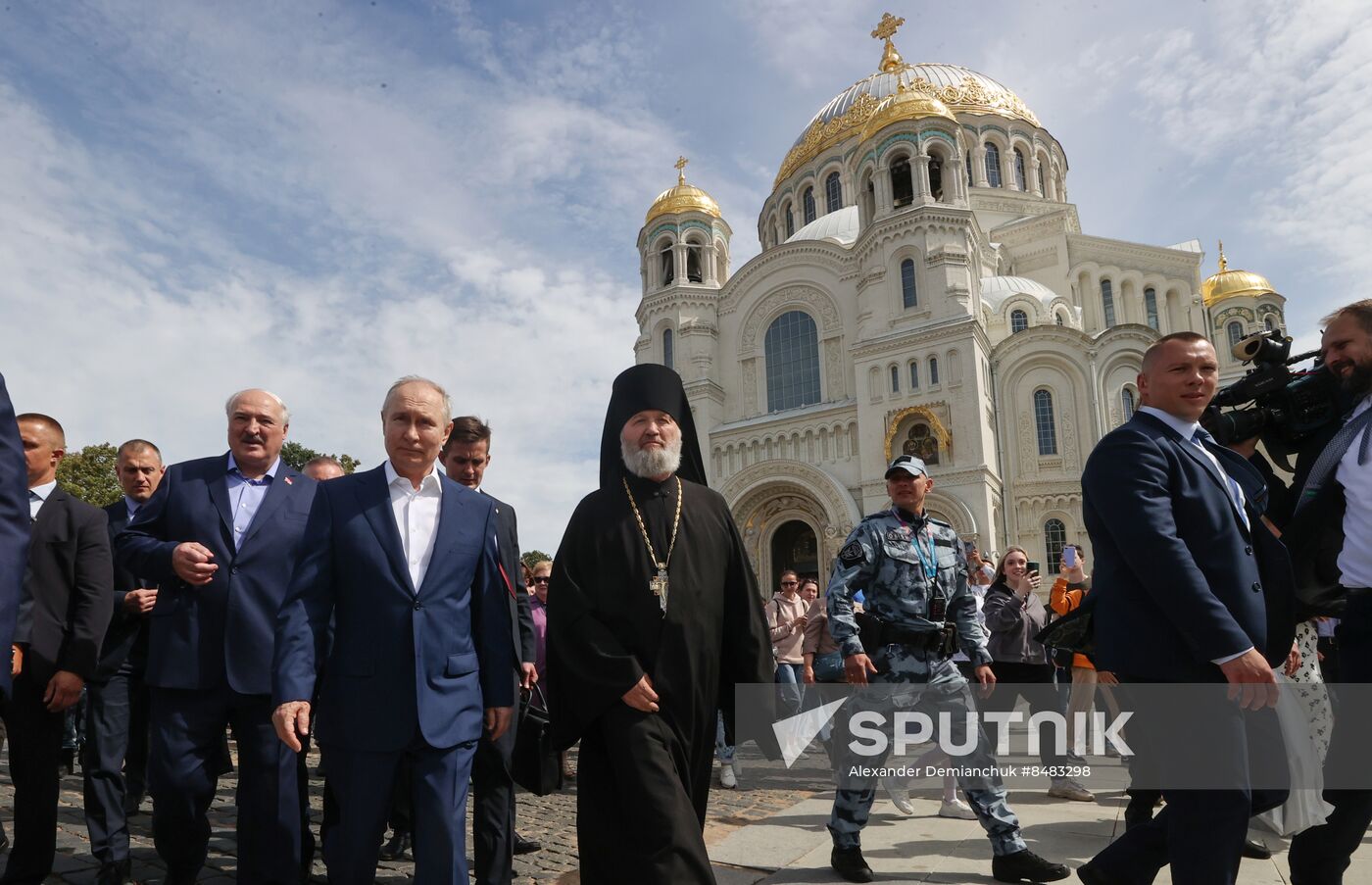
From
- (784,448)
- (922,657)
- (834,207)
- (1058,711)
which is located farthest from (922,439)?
(922,657)

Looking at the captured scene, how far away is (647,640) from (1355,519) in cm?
263

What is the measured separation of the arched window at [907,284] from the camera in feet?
94.4

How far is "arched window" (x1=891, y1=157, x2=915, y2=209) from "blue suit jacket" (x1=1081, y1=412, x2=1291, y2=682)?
2878 cm

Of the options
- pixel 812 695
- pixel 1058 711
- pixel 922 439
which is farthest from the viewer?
pixel 922 439

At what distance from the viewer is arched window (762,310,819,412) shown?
104ft

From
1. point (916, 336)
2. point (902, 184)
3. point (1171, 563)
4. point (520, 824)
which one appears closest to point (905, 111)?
point (902, 184)

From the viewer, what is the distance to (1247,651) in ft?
8.90

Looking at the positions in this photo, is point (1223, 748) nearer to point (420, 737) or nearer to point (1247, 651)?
point (1247, 651)

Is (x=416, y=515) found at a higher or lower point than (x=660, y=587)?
higher

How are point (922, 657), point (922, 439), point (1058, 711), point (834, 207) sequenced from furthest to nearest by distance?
point (834, 207), point (922, 439), point (1058, 711), point (922, 657)

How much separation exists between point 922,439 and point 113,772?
84.7ft

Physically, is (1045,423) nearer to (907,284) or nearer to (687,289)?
(907,284)

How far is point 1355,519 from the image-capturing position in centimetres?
314

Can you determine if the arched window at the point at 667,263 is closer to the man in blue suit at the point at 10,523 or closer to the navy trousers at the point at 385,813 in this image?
the navy trousers at the point at 385,813
